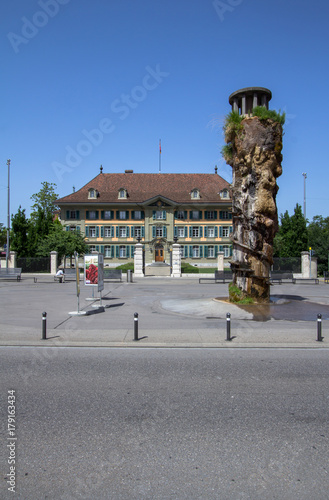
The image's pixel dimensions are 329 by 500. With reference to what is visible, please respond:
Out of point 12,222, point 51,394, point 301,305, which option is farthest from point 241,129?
point 12,222

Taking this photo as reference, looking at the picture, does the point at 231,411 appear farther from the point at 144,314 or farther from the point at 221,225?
the point at 221,225

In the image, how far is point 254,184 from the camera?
53.0 feet

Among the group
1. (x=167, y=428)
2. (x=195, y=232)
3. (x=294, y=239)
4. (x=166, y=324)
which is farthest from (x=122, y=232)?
(x=167, y=428)

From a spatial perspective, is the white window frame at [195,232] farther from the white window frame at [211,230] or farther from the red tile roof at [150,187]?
the red tile roof at [150,187]

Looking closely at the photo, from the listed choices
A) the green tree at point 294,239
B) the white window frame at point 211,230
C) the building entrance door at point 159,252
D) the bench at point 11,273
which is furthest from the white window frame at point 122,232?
the bench at point 11,273

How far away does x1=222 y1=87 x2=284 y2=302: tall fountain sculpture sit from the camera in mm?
15992

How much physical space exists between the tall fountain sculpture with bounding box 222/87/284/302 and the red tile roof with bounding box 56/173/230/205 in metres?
43.2

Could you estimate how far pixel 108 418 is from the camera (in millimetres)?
5273

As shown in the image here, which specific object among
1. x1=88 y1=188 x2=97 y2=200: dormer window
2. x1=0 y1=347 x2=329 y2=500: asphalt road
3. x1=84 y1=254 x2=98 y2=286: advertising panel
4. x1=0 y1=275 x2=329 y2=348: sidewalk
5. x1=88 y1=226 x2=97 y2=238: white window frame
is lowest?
x1=0 y1=347 x2=329 y2=500: asphalt road

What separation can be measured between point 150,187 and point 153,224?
7075mm

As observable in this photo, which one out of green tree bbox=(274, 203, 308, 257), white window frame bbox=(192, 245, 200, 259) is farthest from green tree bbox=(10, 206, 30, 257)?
green tree bbox=(274, 203, 308, 257)

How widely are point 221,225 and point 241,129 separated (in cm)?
4503

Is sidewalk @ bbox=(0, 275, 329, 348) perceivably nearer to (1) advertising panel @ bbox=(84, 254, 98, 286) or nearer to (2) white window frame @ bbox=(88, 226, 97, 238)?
(1) advertising panel @ bbox=(84, 254, 98, 286)

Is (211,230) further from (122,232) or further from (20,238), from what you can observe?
(20,238)
